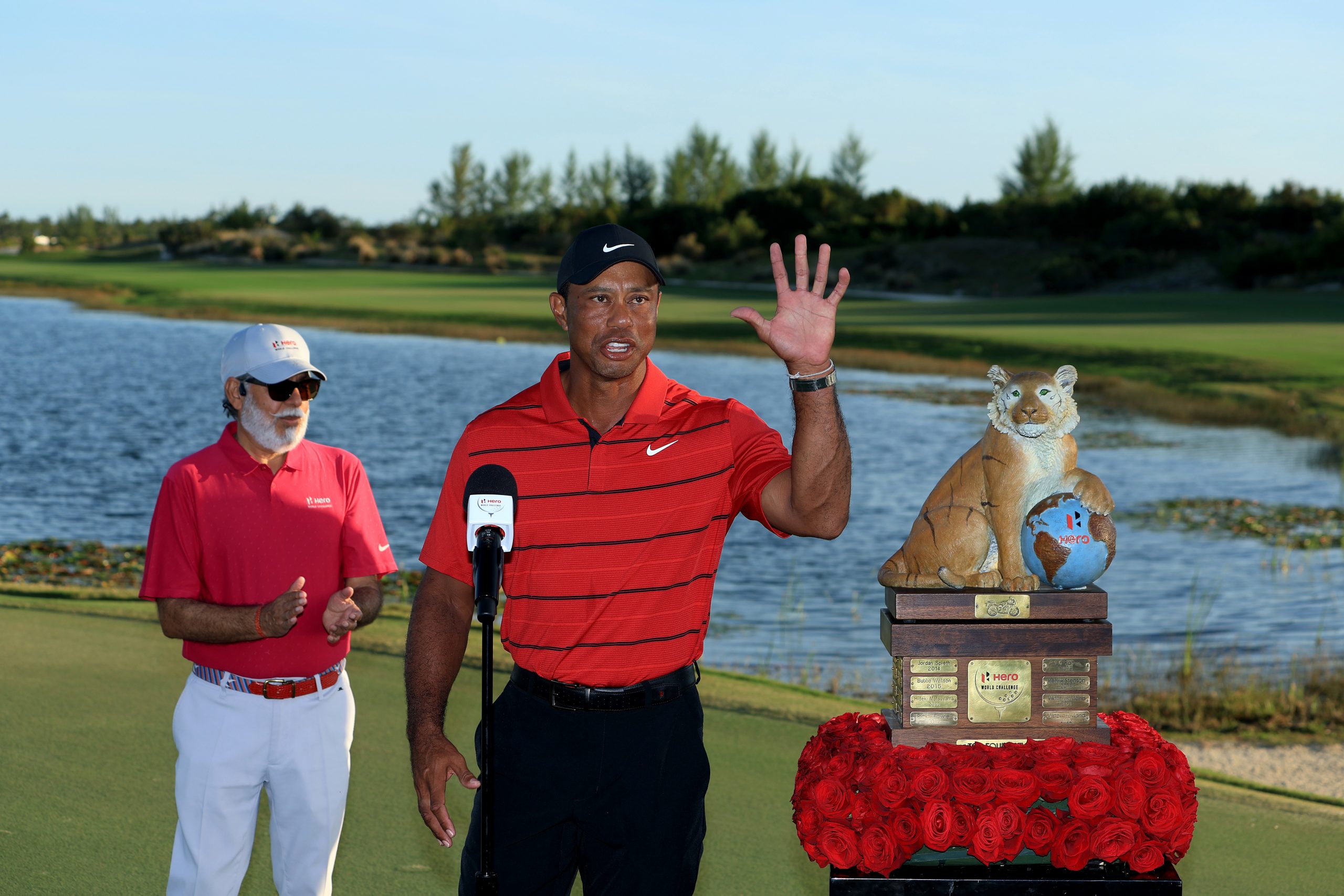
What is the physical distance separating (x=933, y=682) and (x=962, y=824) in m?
0.32

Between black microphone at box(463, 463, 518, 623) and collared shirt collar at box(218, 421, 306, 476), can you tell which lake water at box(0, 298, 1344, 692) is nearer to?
collared shirt collar at box(218, 421, 306, 476)

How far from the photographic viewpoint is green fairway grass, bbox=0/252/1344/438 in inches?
982

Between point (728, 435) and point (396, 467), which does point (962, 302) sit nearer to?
point (396, 467)

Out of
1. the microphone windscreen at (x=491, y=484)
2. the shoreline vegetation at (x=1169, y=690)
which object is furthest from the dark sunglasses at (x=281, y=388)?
the shoreline vegetation at (x=1169, y=690)

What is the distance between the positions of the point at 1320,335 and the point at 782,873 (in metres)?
27.7

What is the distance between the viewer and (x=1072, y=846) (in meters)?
2.97

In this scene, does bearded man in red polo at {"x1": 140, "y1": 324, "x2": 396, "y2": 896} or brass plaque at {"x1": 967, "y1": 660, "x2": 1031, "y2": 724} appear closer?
brass plaque at {"x1": 967, "y1": 660, "x2": 1031, "y2": 724}

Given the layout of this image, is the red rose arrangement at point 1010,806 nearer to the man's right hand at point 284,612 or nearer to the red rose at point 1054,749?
the red rose at point 1054,749

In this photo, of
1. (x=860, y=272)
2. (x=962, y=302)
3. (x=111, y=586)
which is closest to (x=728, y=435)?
(x=111, y=586)

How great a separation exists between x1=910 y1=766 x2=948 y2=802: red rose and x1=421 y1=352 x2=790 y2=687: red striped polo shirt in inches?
21.8

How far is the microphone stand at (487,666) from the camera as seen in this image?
2328 mm

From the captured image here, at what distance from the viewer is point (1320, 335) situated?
28531 mm

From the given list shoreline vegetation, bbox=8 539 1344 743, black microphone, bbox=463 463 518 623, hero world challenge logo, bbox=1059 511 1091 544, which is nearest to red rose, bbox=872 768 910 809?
hero world challenge logo, bbox=1059 511 1091 544

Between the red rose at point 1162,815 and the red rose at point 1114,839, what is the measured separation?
4 cm
